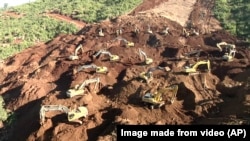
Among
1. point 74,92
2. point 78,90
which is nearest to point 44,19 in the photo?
point 78,90

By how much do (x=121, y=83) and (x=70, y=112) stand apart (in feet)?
19.3

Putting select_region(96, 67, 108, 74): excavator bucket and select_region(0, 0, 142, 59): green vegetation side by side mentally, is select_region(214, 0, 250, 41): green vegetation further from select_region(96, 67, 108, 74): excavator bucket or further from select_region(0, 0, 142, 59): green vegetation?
select_region(96, 67, 108, 74): excavator bucket

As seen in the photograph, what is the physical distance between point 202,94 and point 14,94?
14.2 metres

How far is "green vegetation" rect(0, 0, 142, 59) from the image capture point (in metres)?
49.1

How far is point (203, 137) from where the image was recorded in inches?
667

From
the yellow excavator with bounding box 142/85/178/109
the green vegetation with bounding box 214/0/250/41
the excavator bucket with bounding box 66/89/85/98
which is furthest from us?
the green vegetation with bounding box 214/0/250/41

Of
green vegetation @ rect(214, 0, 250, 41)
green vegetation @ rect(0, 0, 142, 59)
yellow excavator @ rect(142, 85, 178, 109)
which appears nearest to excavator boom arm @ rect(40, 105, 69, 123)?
yellow excavator @ rect(142, 85, 178, 109)

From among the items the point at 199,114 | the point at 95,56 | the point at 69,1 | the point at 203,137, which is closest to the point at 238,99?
the point at 199,114

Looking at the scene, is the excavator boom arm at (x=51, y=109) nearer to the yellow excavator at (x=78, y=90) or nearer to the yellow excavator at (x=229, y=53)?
the yellow excavator at (x=78, y=90)

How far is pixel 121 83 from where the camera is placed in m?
27.6

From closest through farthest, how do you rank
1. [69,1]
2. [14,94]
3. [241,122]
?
[241,122] < [14,94] < [69,1]

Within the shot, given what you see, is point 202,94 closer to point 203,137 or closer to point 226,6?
point 203,137

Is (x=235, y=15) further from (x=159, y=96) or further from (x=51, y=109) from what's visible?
(x=51, y=109)

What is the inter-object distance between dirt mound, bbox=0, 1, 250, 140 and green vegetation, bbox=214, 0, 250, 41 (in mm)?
1851
